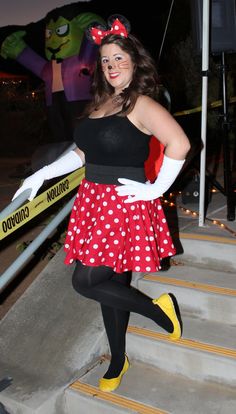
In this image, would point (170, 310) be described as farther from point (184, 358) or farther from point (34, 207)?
point (34, 207)

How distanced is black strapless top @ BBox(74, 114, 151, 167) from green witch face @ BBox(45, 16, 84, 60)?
370 centimetres

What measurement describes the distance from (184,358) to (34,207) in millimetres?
1232

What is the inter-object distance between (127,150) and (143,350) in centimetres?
126

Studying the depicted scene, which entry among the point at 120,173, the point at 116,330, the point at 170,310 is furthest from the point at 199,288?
the point at 120,173

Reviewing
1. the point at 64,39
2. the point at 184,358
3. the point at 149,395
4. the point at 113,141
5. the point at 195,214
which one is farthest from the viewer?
the point at 64,39

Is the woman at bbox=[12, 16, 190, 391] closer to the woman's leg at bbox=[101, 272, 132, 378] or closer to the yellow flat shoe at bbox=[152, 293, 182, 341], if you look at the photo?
the woman's leg at bbox=[101, 272, 132, 378]

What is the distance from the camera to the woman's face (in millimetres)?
2408

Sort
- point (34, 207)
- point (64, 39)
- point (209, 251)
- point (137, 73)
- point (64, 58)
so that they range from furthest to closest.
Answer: point (64, 58) < point (64, 39) < point (209, 251) < point (34, 207) < point (137, 73)

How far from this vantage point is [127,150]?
2.37m

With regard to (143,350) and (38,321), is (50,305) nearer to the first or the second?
(38,321)

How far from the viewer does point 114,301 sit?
249 cm

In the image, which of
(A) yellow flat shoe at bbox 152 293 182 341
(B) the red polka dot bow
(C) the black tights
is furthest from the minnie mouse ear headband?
(A) yellow flat shoe at bbox 152 293 182 341

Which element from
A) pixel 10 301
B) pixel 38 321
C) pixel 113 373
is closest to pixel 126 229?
pixel 113 373

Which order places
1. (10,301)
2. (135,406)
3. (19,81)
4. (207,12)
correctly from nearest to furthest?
(135,406) < (207,12) < (10,301) < (19,81)
